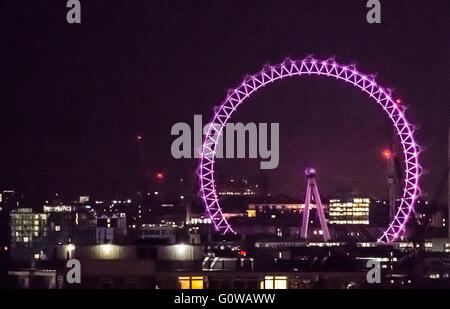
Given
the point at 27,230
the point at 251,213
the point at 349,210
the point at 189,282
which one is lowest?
the point at 189,282

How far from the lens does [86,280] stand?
11258mm

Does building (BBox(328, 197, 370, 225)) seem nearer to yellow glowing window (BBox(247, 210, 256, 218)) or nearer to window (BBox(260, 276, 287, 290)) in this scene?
yellow glowing window (BBox(247, 210, 256, 218))

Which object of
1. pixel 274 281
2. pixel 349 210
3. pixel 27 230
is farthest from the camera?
pixel 349 210

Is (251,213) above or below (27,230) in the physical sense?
above

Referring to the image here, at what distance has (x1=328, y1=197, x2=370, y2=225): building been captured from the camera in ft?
152

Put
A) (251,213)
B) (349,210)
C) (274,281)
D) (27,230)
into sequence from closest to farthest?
1. (274,281)
2. (27,230)
3. (251,213)
4. (349,210)

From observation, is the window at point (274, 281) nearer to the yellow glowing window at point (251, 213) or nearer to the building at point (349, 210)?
the yellow glowing window at point (251, 213)

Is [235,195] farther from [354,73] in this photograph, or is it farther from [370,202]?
[354,73]

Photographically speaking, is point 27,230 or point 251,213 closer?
point 27,230

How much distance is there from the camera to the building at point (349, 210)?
152 feet

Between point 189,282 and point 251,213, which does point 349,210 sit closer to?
point 251,213

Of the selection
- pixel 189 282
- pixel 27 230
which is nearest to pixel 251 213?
pixel 27 230

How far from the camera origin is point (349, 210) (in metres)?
47.4
